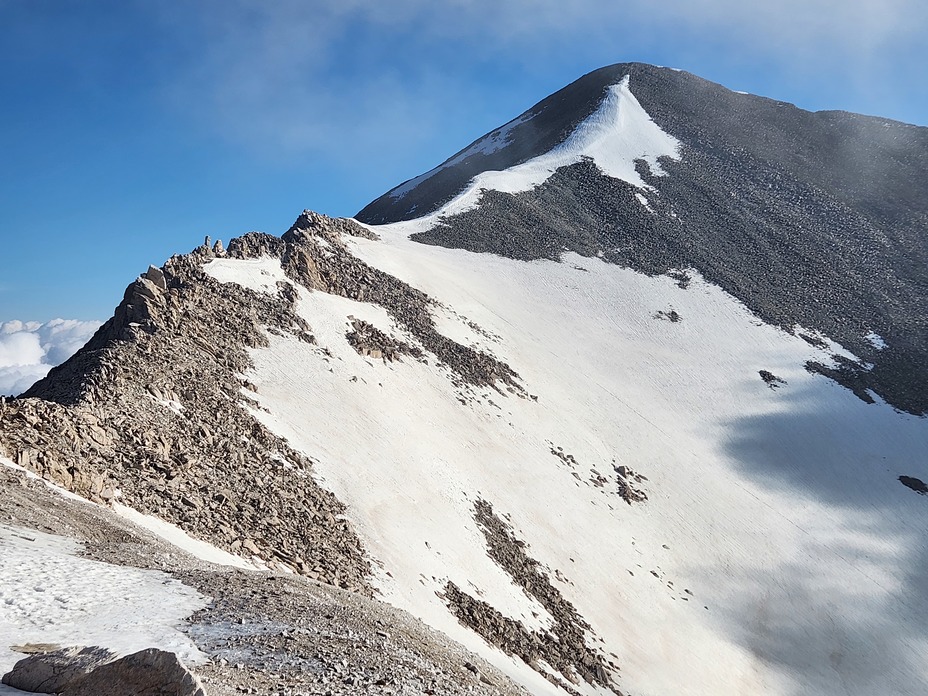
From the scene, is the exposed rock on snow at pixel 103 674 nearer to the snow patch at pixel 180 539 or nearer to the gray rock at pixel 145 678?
the gray rock at pixel 145 678

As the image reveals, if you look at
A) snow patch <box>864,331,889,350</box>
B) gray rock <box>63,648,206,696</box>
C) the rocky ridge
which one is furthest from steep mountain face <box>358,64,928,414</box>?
gray rock <box>63,648,206,696</box>

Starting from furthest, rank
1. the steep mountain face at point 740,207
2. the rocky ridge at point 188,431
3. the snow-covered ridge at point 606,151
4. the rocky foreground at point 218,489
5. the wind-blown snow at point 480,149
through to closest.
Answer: the wind-blown snow at point 480,149 < the snow-covered ridge at point 606,151 < the steep mountain face at point 740,207 < the rocky ridge at point 188,431 < the rocky foreground at point 218,489

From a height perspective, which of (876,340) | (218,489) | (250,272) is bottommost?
(218,489)

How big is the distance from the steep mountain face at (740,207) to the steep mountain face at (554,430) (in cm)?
51

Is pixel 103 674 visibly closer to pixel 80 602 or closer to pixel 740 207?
pixel 80 602

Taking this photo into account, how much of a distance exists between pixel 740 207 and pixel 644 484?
5006 cm

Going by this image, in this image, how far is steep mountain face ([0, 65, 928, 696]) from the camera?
20453 mm

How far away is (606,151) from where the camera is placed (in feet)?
270

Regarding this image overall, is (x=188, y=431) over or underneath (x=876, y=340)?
underneath

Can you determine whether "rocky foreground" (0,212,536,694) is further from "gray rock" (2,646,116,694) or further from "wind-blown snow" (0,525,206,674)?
"gray rock" (2,646,116,694)

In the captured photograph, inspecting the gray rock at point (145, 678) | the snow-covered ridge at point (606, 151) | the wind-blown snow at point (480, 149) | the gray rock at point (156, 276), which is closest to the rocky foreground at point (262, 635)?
the gray rock at point (145, 678)

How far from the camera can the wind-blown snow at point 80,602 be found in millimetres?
9141

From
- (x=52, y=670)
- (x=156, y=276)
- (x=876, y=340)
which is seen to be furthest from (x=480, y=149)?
(x=52, y=670)

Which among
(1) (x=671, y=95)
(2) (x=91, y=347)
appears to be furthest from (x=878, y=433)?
(1) (x=671, y=95)
